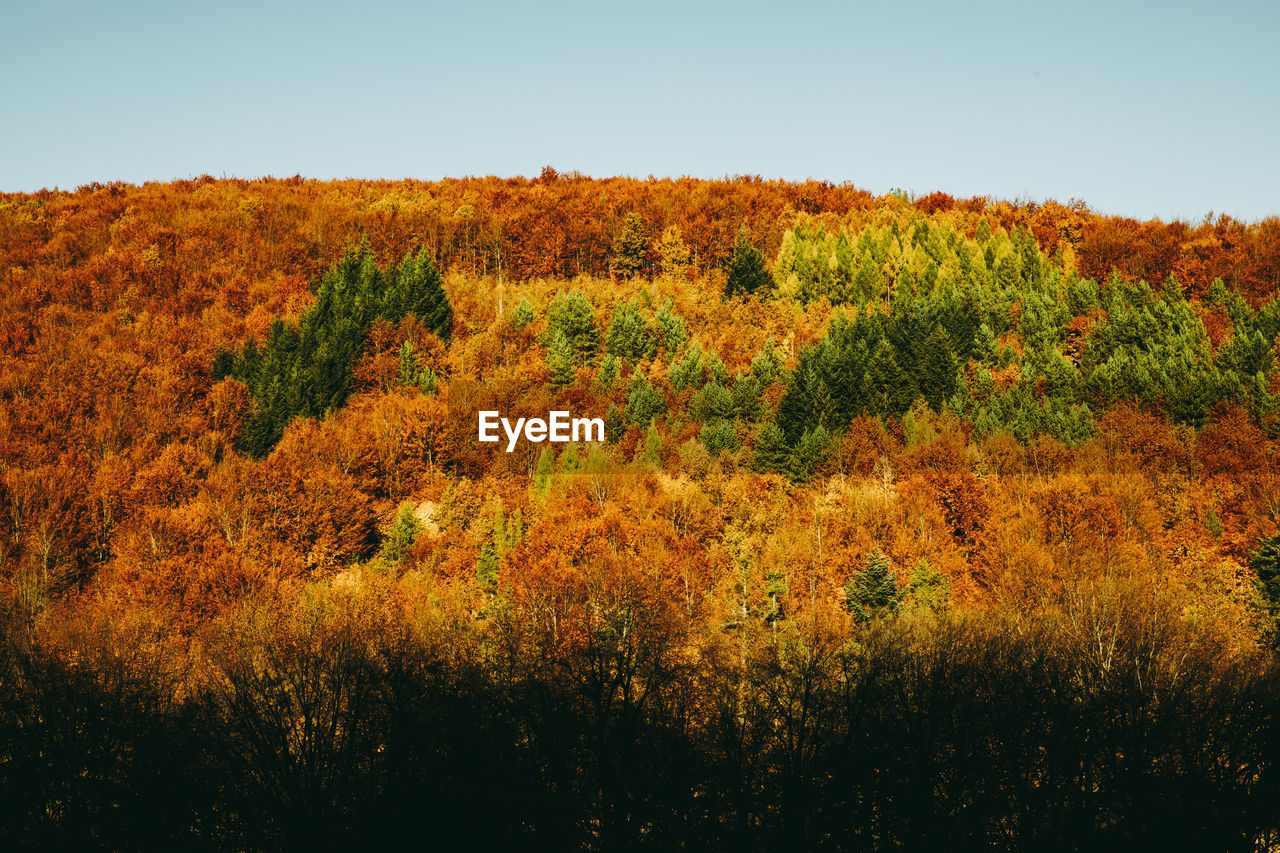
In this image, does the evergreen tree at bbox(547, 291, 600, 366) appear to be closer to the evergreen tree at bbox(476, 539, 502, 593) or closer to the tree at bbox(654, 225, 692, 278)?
the tree at bbox(654, 225, 692, 278)

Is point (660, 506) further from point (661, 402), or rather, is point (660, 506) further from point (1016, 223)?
point (1016, 223)

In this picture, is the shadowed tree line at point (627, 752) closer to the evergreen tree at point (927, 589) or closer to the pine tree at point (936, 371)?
the evergreen tree at point (927, 589)

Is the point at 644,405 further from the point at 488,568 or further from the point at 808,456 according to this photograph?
the point at 488,568

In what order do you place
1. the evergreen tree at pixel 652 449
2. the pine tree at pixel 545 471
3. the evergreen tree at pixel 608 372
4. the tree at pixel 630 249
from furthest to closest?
the tree at pixel 630 249 < the evergreen tree at pixel 608 372 < the pine tree at pixel 545 471 < the evergreen tree at pixel 652 449

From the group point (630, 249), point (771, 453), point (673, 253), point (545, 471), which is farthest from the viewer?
point (630, 249)

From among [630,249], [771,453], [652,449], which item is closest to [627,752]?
[652,449]

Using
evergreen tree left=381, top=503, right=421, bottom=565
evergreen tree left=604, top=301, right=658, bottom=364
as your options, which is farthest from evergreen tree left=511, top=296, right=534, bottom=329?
evergreen tree left=381, top=503, right=421, bottom=565

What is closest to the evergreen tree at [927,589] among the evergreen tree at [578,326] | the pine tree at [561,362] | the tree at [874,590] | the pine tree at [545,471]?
the tree at [874,590]
